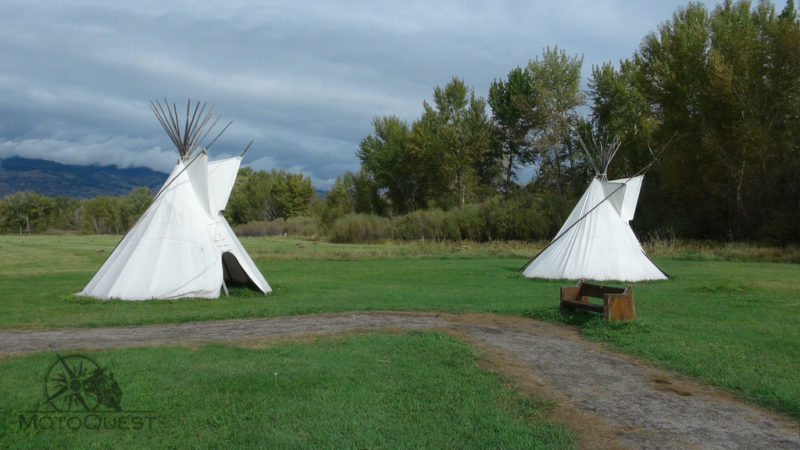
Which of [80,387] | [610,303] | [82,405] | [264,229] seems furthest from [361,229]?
[82,405]

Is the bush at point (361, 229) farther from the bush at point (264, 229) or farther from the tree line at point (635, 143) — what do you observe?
the bush at point (264, 229)

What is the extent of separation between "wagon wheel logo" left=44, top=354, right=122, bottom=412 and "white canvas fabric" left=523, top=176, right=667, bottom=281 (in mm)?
12471

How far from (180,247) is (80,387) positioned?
7828 mm

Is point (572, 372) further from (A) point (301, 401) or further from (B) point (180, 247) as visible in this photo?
(B) point (180, 247)

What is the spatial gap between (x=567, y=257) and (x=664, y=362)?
9720 mm

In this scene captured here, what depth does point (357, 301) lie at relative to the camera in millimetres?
12039

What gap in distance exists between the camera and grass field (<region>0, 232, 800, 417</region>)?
6630mm

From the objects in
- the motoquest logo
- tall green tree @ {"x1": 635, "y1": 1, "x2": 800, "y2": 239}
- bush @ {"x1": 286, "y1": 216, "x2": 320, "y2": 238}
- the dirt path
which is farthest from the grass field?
bush @ {"x1": 286, "y1": 216, "x2": 320, "y2": 238}

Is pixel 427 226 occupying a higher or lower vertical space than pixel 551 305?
higher

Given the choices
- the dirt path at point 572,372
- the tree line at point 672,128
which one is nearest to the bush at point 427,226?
the tree line at point 672,128

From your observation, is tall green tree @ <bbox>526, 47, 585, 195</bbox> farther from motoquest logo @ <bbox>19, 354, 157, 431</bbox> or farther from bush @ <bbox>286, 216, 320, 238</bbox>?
motoquest logo @ <bbox>19, 354, 157, 431</bbox>

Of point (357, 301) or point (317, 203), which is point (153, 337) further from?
point (317, 203)

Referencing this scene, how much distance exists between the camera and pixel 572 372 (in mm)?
6297

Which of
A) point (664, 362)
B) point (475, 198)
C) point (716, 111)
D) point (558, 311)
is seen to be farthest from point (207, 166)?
point (475, 198)
